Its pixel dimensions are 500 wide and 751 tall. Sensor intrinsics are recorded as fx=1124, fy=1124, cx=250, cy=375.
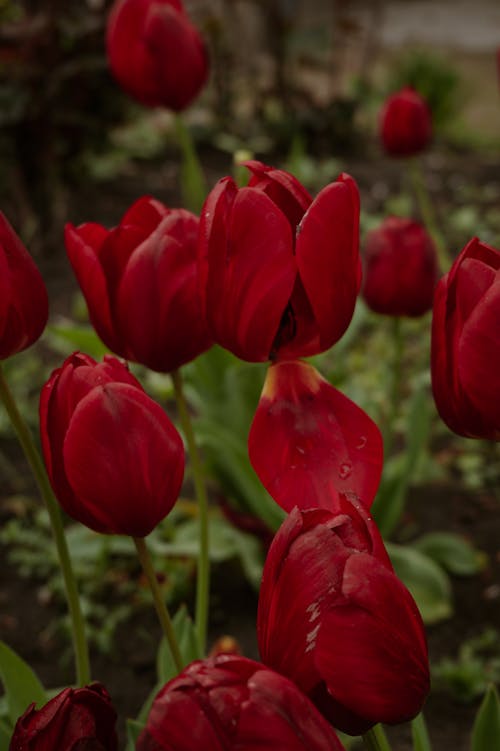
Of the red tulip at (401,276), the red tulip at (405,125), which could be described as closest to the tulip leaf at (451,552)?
the red tulip at (401,276)

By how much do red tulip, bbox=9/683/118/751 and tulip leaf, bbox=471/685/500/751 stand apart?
0.38m

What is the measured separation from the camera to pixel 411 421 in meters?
2.00

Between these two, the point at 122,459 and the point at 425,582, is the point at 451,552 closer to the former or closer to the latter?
the point at 425,582

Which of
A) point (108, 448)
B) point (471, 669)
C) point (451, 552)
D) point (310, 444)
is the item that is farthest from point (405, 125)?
point (108, 448)

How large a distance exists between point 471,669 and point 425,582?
0.65 ft

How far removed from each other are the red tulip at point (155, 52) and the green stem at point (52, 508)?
1045 millimetres

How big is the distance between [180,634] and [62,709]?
0.53 metres

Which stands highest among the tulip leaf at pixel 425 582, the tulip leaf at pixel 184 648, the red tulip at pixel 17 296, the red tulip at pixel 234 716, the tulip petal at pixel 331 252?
the tulip petal at pixel 331 252

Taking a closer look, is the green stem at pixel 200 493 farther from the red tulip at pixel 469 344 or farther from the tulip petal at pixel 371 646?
the tulip petal at pixel 371 646

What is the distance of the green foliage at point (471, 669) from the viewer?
6.30 feet

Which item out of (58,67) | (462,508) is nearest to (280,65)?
(58,67)

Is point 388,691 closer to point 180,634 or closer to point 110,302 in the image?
point 110,302

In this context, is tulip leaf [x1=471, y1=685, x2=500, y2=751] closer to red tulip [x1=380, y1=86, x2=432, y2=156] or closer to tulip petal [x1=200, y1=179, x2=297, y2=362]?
tulip petal [x1=200, y1=179, x2=297, y2=362]

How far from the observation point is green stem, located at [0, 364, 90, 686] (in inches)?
36.3
